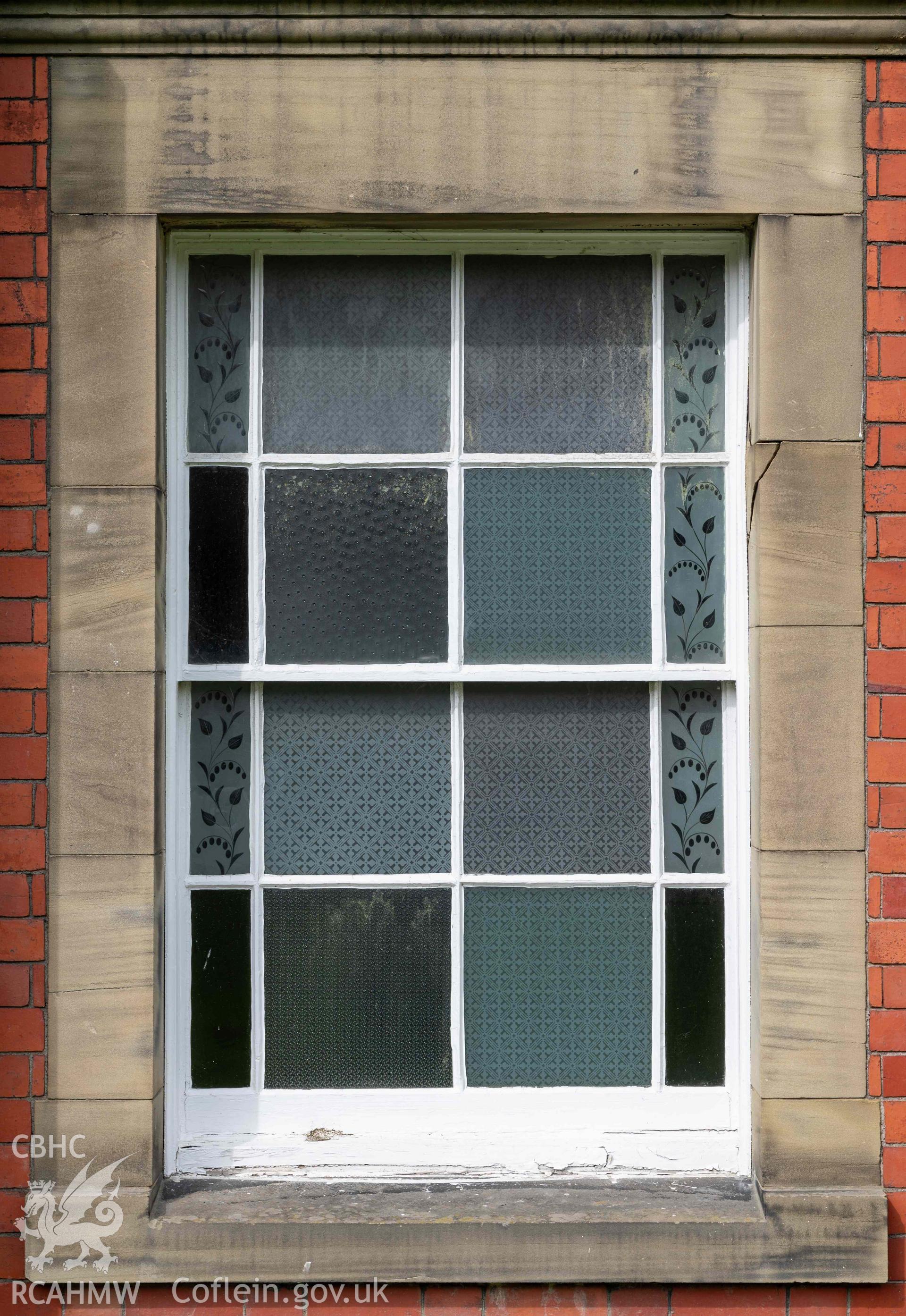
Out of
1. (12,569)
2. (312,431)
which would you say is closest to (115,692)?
(12,569)

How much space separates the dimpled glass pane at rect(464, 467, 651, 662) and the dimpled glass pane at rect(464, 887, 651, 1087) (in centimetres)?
63

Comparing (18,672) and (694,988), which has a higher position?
(18,672)

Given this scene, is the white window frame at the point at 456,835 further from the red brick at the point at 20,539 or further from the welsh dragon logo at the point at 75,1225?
the red brick at the point at 20,539

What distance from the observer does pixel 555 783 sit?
2611 mm

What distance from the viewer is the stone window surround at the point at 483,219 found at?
95.8 inches

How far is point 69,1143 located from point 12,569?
1.39 meters

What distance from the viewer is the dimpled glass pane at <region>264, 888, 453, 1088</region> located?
2.59 m

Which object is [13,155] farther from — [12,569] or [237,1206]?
[237,1206]

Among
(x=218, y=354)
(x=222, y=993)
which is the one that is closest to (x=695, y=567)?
(x=218, y=354)

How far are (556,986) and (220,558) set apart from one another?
4.59 feet

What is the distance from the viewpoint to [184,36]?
2.42 metres

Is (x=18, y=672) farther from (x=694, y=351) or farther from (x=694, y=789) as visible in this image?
(x=694, y=351)

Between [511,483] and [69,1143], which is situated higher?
[511,483]

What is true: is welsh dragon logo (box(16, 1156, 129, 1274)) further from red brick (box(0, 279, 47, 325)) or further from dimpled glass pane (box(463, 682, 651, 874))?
red brick (box(0, 279, 47, 325))
